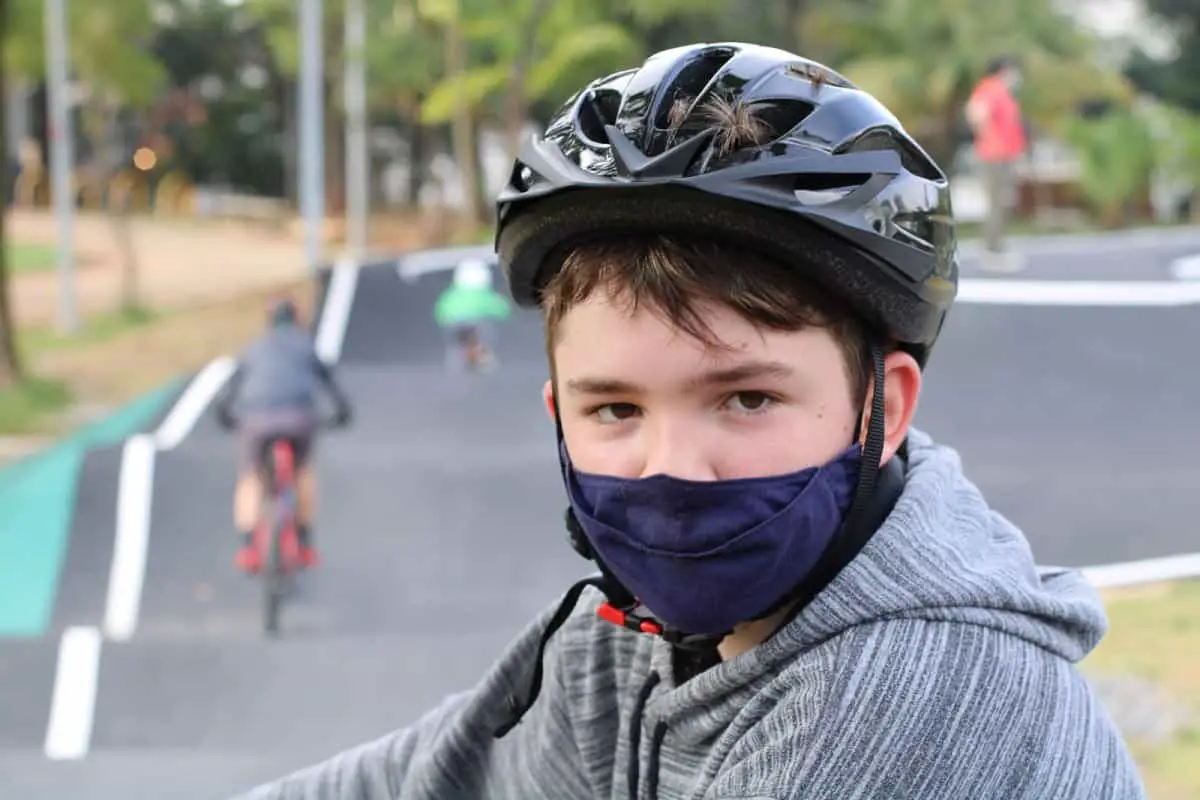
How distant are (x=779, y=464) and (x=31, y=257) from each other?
29.2 metres

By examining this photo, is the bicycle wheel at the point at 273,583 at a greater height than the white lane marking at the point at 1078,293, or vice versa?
the bicycle wheel at the point at 273,583

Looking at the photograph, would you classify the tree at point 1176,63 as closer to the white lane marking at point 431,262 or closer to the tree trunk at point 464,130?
the tree trunk at point 464,130

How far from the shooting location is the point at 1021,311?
39.1ft

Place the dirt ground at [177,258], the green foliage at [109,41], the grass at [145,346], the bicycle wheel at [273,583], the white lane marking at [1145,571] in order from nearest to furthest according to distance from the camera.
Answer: the white lane marking at [1145,571] < the bicycle wheel at [273,583] < the grass at [145,346] < the green foliage at [109,41] < the dirt ground at [177,258]

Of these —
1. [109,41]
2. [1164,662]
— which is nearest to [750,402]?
→ [1164,662]

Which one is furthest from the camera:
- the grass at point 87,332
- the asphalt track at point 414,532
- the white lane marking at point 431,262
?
the grass at point 87,332

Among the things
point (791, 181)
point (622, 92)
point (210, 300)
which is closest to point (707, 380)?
point (791, 181)

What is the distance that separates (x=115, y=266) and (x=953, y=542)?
1116 inches

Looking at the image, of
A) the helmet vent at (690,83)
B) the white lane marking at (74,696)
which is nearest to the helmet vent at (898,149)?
the helmet vent at (690,83)

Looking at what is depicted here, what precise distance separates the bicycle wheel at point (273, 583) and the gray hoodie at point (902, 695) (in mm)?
5497

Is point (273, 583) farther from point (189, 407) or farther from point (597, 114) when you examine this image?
point (597, 114)

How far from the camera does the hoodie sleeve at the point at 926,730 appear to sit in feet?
4.42

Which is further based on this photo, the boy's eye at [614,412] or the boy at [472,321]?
the boy at [472,321]

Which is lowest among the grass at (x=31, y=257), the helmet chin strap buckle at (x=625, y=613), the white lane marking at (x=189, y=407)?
the grass at (x=31, y=257)
